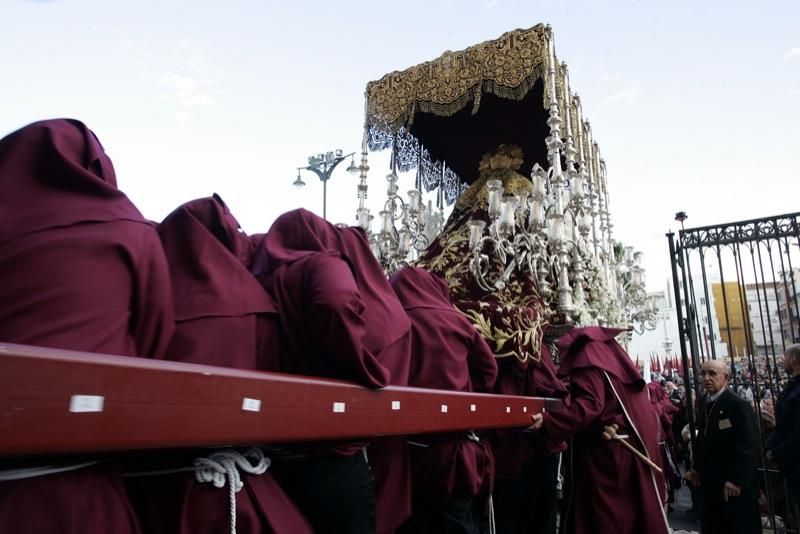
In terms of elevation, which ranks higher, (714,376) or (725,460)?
(714,376)

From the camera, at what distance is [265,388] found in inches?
47.9

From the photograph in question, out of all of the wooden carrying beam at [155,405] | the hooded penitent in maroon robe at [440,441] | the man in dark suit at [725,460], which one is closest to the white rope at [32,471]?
the wooden carrying beam at [155,405]

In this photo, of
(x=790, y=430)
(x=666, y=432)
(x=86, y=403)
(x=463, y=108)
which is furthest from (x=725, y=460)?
Answer: (x=463, y=108)

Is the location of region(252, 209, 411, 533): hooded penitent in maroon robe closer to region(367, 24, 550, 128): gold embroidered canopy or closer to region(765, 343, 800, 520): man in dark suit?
region(765, 343, 800, 520): man in dark suit

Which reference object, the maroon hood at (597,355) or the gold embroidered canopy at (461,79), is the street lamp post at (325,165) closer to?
the gold embroidered canopy at (461,79)

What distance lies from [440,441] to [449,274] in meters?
3.60

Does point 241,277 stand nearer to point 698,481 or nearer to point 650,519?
point 650,519

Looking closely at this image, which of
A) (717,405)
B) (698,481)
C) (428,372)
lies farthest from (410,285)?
(698,481)

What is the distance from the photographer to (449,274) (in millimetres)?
6094

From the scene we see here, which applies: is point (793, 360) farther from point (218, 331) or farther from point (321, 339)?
point (218, 331)

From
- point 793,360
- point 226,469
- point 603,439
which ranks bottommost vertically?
point 603,439

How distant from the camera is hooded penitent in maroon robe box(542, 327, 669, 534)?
337cm

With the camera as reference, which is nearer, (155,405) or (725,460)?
(155,405)

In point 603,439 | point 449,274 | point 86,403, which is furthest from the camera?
point 449,274
